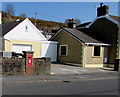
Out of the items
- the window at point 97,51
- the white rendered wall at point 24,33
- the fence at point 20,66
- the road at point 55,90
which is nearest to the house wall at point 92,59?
the window at point 97,51

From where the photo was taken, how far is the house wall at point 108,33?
70.0 ft

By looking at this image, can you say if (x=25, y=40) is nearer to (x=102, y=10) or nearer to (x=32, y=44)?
(x=32, y=44)

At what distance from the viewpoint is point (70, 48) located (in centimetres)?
2178

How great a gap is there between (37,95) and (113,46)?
1616 cm

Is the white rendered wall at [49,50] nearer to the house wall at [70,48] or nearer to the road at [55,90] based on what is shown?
the house wall at [70,48]

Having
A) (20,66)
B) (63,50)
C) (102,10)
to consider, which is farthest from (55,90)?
(102,10)

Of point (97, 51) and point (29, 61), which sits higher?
point (97, 51)

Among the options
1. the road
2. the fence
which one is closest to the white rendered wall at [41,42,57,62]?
the fence

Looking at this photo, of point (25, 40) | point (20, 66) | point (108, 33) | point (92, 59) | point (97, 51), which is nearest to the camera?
point (20, 66)

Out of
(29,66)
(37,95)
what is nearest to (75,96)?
(37,95)

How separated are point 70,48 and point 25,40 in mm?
5225

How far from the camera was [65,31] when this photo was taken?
2289 cm

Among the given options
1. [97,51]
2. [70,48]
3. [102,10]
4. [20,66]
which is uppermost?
[102,10]

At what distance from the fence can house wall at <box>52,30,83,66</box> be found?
763cm
